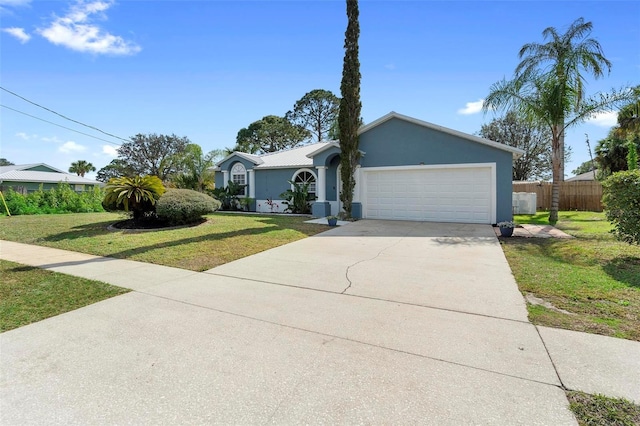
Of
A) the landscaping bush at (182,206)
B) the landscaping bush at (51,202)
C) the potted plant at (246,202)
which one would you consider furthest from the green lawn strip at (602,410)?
the landscaping bush at (51,202)

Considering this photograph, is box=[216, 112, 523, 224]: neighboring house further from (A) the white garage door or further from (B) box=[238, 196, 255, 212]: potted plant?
(B) box=[238, 196, 255, 212]: potted plant

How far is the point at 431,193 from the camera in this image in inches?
556

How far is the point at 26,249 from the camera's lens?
28.2ft

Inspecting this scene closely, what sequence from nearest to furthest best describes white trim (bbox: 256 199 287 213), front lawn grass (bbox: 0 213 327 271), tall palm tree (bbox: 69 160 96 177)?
front lawn grass (bbox: 0 213 327 271), white trim (bbox: 256 199 287 213), tall palm tree (bbox: 69 160 96 177)

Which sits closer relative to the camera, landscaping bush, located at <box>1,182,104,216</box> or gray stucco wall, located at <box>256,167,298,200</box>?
landscaping bush, located at <box>1,182,104,216</box>

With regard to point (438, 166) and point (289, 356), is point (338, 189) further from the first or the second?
point (289, 356)

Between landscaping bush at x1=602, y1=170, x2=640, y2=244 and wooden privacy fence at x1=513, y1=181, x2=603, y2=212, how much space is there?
16222 mm

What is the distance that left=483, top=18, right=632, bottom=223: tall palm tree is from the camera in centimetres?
1307

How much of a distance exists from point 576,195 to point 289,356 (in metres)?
24.4

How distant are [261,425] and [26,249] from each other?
9856mm

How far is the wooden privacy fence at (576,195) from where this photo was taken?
20172mm

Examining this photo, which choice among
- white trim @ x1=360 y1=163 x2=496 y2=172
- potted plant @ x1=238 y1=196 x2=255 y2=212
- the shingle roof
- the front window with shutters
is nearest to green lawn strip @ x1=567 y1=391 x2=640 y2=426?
white trim @ x1=360 y1=163 x2=496 y2=172

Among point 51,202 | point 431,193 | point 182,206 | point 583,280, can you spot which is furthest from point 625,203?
point 51,202

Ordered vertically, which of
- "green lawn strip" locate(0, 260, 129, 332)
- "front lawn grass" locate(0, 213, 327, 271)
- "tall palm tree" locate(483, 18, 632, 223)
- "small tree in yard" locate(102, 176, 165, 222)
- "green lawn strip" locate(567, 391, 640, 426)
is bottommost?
"green lawn strip" locate(567, 391, 640, 426)
